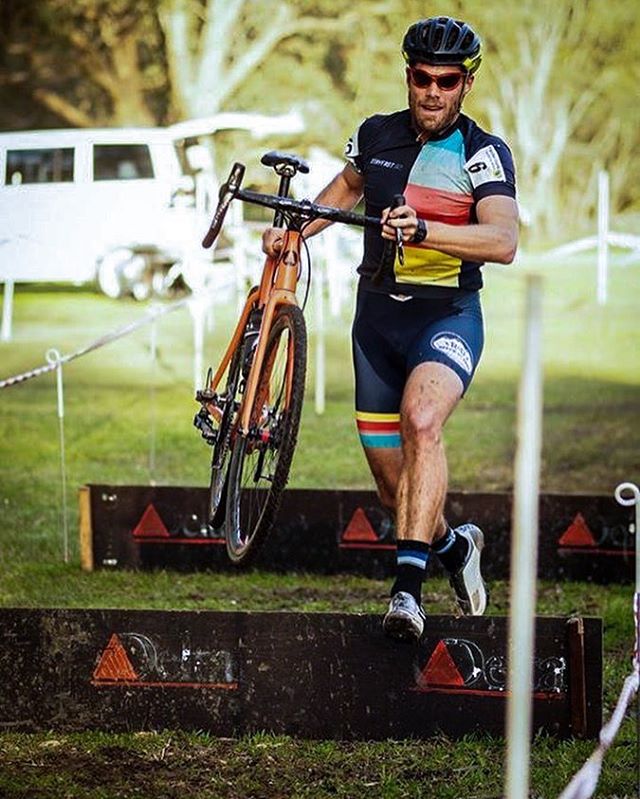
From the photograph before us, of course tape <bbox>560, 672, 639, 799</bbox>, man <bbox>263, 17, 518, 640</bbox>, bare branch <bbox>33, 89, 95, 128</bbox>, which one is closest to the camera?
course tape <bbox>560, 672, 639, 799</bbox>

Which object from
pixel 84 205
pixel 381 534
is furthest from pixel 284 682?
pixel 84 205

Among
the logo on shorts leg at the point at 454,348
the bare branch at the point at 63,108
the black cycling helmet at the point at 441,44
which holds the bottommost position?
the logo on shorts leg at the point at 454,348

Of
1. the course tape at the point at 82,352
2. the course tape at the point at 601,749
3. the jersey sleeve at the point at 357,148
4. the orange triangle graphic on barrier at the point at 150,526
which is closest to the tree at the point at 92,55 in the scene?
the course tape at the point at 82,352

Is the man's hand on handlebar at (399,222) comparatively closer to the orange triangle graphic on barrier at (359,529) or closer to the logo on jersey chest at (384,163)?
the logo on jersey chest at (384,163)

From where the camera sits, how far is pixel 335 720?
6438mm

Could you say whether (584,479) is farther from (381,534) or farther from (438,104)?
(438,104)

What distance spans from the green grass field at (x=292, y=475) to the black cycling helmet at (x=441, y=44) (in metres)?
0.78

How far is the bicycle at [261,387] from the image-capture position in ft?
20.2

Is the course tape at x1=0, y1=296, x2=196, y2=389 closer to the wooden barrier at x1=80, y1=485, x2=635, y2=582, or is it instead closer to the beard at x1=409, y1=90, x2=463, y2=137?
the wooden barrier at x1=80, y1=485, x2=635, y2=582

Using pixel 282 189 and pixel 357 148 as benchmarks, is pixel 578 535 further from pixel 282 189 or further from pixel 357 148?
pixel 282 189

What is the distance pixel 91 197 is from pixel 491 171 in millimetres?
4845

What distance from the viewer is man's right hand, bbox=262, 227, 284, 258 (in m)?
6.59

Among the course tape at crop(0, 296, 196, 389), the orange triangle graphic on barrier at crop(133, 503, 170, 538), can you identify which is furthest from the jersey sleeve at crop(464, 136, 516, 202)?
the orange triangle graphic on barrier at crop(133, 503, 170, 538)

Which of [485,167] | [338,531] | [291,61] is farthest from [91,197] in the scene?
[291,61]
